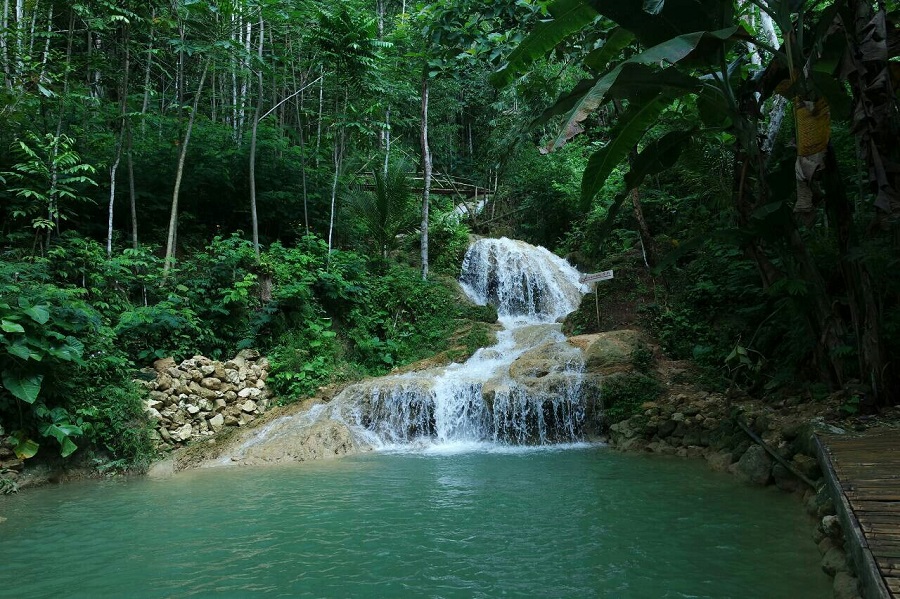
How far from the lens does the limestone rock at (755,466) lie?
5531 mm

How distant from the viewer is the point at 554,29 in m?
5.00

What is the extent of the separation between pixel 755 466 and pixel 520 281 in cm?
933

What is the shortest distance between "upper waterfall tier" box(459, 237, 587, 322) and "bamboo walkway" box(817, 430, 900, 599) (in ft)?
32.2

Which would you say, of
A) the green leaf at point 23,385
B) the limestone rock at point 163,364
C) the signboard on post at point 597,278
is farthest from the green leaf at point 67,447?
the signboard on post at point 597,278

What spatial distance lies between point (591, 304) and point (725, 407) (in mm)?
4926

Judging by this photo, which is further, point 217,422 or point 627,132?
point 217,422

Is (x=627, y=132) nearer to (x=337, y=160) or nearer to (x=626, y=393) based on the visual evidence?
(x=626, y=393)

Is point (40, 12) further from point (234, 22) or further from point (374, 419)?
point (374, 419)

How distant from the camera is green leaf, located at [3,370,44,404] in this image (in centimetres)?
618

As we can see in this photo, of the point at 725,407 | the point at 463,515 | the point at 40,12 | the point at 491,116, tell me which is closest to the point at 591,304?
the point at 725,407

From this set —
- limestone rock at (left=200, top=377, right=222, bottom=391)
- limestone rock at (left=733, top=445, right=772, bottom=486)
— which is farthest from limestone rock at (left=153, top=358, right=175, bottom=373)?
limestone rock at (left=733, top=445, right=772, bottom=486)

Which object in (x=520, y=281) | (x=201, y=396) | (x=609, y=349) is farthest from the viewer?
(x=520, y=281)

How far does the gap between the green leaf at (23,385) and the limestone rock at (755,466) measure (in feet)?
25.6

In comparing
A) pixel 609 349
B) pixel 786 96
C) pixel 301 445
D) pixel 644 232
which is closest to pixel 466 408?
pixel 301 445
